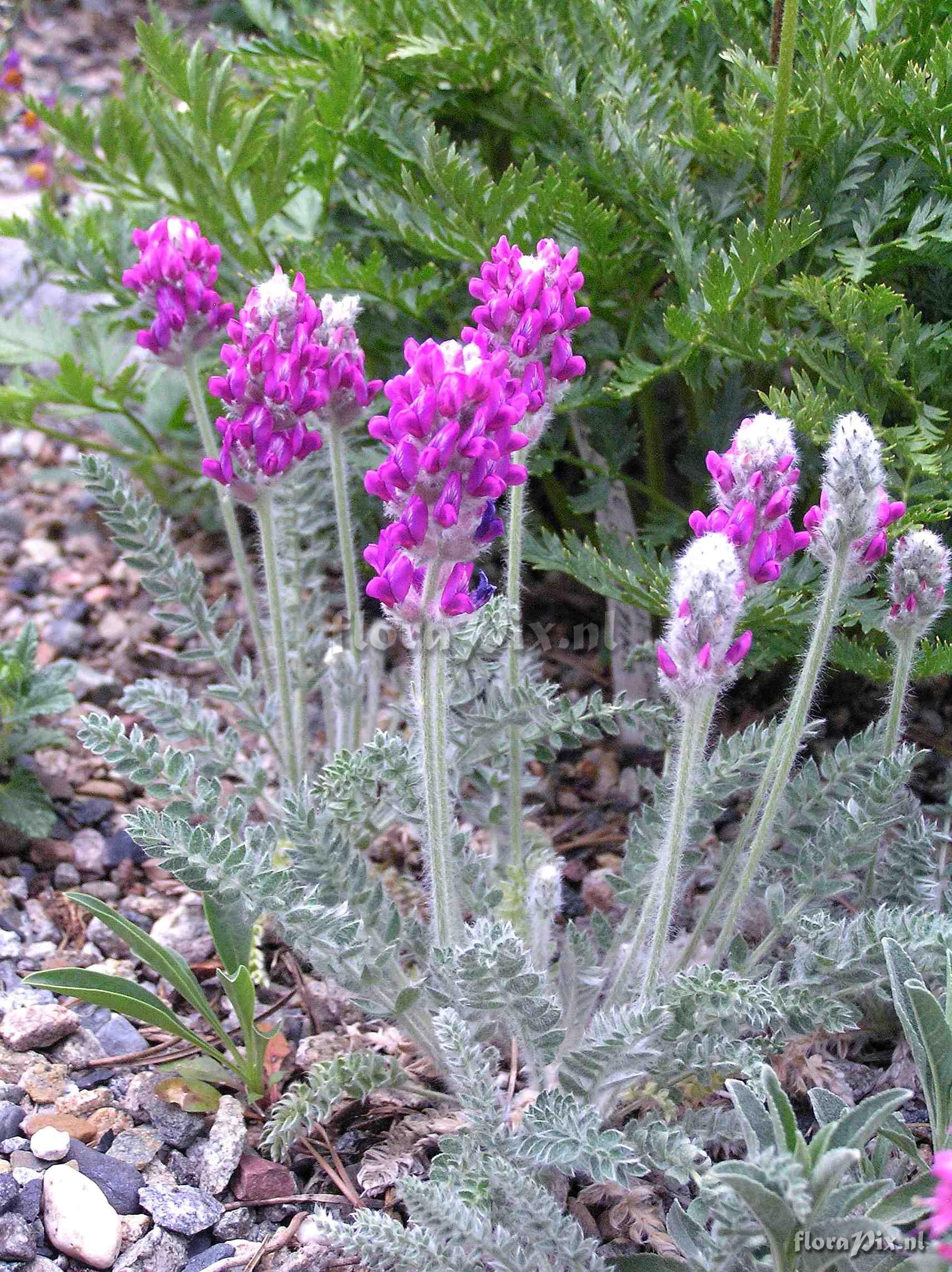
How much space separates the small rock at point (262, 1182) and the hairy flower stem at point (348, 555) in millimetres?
942

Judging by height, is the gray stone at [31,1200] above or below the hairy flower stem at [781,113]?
below

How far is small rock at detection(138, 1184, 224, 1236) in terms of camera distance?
2037mm

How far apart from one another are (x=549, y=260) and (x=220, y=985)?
158 centimetres

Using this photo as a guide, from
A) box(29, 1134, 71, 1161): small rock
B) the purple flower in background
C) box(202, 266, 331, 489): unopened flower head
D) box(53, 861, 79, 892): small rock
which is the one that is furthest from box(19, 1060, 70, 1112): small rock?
the purple flower in background

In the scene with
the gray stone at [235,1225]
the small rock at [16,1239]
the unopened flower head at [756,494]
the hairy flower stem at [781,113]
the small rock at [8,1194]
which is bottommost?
the gray stone at [235,1225]

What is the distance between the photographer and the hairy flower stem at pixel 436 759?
1830 millimetres

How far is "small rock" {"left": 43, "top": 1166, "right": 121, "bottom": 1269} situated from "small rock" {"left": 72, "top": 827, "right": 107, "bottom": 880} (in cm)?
98

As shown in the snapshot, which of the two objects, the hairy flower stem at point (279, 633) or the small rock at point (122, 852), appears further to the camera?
the small rock at point (122, 852)

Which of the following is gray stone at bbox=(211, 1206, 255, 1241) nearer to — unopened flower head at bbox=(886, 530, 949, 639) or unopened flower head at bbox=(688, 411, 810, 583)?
unopened flower head at bbox=(688, 411, 810, 583)

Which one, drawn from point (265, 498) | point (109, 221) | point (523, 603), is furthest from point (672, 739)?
point (109, 221)

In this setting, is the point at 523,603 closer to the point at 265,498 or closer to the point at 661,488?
the point at 661,488

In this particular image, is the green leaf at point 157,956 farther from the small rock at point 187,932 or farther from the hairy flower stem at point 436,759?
the hairy flower stem at point 436,759

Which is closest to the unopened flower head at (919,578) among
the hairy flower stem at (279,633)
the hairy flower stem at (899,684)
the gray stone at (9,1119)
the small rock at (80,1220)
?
the hairy flower stem at (899,684)

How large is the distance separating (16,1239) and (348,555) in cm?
135
